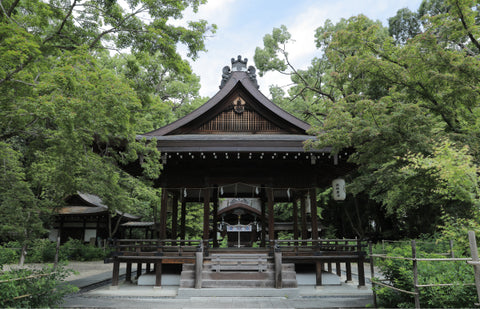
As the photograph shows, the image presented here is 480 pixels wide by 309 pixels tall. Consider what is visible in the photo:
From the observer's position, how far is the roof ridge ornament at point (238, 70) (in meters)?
12.1

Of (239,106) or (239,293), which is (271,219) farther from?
(239,106)

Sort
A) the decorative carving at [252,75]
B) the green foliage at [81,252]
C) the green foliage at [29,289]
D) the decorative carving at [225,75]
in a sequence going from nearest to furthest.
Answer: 1. the green foliage at [29,289]
2. the decorative carving at [252,75]
3. the decorative carving at [225,75]
4. the green foliage at [81,252]

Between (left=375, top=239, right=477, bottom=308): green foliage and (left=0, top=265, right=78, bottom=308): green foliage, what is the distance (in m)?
6.50

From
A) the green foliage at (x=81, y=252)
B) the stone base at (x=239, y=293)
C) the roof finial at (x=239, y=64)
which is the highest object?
the roof finial at (x=239, y=64)

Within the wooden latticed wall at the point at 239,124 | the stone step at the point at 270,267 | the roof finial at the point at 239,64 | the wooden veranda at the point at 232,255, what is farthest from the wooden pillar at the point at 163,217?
the roof finial at the point at 239,64

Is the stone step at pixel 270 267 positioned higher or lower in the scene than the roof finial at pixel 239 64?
lower

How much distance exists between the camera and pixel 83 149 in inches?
312

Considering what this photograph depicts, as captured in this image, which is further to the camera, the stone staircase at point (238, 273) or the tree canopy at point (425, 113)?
the stone staircase at point (238, 273)

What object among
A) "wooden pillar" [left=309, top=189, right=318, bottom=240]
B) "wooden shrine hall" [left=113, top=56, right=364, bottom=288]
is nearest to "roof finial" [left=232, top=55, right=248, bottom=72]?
"wooden shrine hall" [left=113, top=56, right=364, bottom=288]

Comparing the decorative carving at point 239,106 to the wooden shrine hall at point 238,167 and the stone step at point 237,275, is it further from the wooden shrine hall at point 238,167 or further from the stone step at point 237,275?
the stone step at point 237,275

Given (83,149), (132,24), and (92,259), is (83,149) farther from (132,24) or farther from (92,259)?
(92,259)

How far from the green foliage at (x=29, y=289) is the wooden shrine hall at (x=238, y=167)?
134 inches

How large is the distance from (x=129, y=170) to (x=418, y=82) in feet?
32.5

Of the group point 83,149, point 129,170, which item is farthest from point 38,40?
point 129,170
